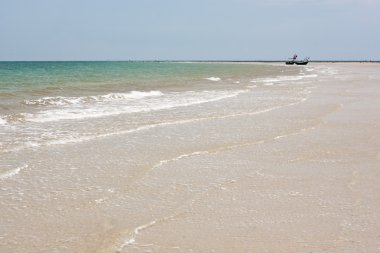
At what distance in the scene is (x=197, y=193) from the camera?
5328 mm

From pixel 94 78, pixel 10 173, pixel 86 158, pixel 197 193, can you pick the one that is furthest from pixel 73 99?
pixel 94 78

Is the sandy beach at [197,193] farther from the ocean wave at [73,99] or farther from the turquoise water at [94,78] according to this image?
the turquoise water at [94,78]

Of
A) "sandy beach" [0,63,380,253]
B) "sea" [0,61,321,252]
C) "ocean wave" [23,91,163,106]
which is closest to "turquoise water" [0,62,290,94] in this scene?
"ocean wave" [23,91,163,106]

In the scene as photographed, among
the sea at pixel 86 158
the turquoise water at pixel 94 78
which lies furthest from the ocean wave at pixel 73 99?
the turquoise water at pixel 94 78

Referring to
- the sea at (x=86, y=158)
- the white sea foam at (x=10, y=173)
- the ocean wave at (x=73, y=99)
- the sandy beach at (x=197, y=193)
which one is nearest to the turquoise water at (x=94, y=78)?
the ocean wave at (x=73, y=99)

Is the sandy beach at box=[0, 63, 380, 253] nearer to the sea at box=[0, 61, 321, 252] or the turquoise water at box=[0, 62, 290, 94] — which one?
the sea at box=[0, 61, 321, 252]

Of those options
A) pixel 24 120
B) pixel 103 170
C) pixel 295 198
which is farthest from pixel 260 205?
pixel 24 120

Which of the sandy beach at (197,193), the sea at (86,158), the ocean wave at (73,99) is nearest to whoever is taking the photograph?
the sandy beach at (197,193)

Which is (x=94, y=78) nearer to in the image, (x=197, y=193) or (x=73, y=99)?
(x=73, y=99)

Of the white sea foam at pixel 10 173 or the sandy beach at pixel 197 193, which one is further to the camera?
the white sea foam at pixel 10 173

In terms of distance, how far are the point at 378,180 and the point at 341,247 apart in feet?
7.89

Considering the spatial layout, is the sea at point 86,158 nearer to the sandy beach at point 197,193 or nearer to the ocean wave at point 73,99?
the sandy beach at point 197,193

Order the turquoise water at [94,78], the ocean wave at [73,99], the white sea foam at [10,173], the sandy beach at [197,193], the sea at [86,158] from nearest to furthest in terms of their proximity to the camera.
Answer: the sandy beach at [197,193] < the sea at [86,158] < the white sea foam at [10,173] < the ocean wave at [73,99] < the turquoise water at [94,78]

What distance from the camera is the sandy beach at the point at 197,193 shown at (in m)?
3.98
